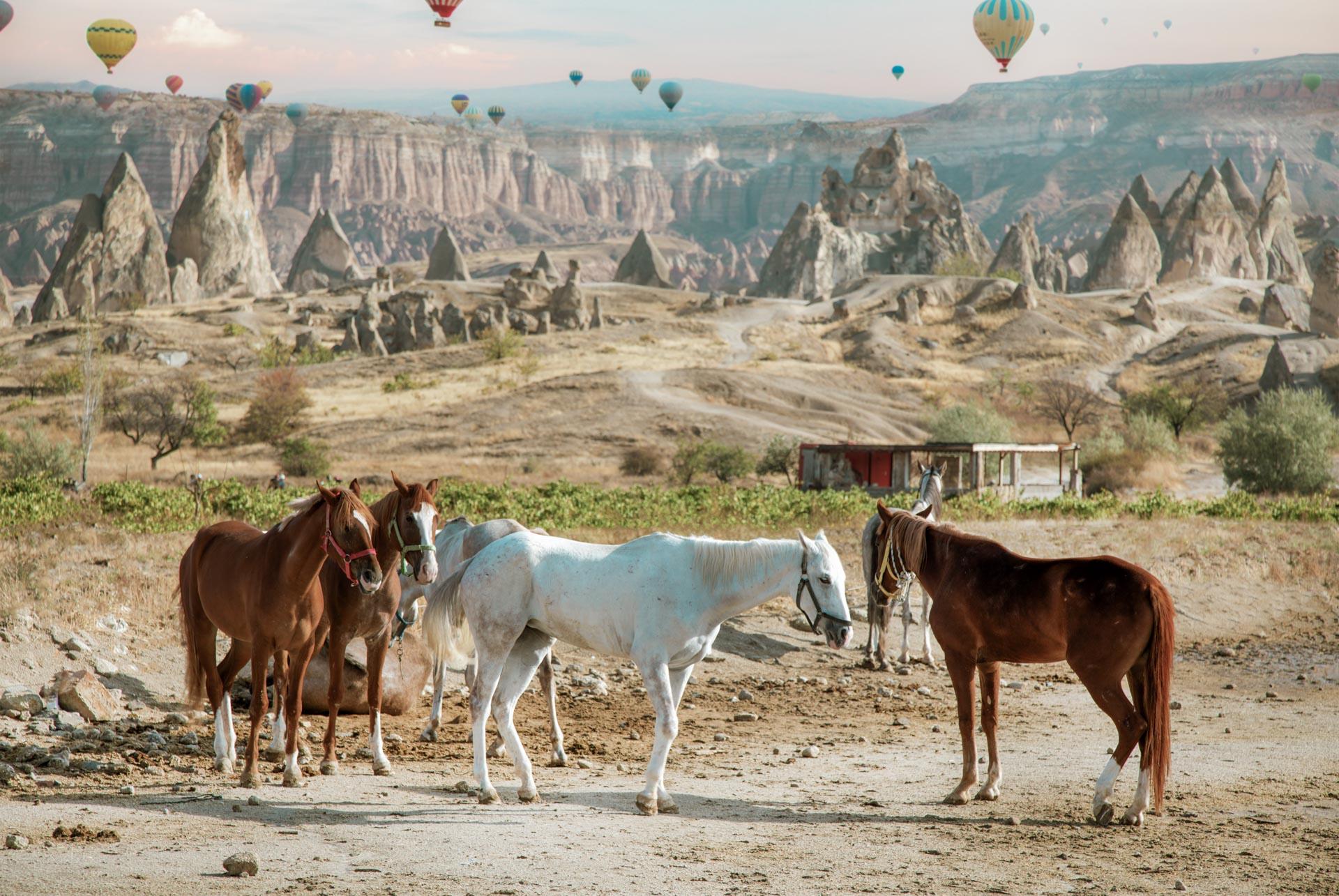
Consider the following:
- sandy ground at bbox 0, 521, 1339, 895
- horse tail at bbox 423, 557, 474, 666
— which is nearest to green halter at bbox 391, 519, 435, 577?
horse tail at bbox 423, 557, 474, 666

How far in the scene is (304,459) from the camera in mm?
48438

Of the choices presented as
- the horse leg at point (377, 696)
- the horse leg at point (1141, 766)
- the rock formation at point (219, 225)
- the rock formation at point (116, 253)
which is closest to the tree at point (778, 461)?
the horse leg at point (377, 696)

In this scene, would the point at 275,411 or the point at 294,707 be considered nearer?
the point at 294,707

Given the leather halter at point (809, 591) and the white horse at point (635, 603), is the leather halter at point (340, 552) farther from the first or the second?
the leather halter at point (809, 591)

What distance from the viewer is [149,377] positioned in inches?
2800

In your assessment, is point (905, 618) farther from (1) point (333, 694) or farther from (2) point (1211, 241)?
(2) point (1211, 241)

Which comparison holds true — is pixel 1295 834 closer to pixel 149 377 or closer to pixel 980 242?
pixel 149 377

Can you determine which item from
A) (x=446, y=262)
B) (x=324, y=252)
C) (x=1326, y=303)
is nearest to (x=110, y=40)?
(x=446, y=262)

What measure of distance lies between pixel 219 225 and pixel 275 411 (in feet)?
300

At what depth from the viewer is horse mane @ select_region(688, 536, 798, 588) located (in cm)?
970

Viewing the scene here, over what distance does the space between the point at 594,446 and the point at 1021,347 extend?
43178 mm

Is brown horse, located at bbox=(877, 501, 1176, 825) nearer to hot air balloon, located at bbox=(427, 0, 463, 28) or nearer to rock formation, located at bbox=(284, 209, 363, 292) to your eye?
hot air balloon, located at bbox=(427, 0, 463, 28)

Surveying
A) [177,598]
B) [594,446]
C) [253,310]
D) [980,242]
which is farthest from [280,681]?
[980,242]

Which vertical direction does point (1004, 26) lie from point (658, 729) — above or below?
above
